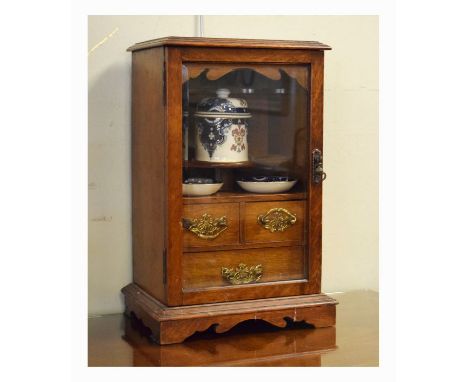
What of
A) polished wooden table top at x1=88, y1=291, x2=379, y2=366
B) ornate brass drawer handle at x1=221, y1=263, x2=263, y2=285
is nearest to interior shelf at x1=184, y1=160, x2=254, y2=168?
ornate brass drawer handle at x1=221, y1=263, x2=263, y2=285

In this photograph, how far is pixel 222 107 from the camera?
Result: 2168mm

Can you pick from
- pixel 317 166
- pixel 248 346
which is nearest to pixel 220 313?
pixel 248 346

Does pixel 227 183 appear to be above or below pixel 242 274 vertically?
above

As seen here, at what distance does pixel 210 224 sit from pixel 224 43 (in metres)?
0.44

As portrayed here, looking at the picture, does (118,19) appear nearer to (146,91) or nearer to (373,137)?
(146,91)

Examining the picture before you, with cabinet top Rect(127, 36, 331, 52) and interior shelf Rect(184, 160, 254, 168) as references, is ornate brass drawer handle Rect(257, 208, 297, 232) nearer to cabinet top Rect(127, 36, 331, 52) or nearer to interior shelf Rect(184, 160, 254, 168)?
interior shelf Rect(184, 160, 254, 168)

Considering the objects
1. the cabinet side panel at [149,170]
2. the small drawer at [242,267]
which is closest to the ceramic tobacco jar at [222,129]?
Result: the cabinet side panel at [149,170]

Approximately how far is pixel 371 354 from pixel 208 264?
45 centimetres

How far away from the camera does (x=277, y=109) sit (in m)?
2.21

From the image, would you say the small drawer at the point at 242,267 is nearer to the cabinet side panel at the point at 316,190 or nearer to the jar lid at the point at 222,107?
the cabinet side panel at the point at 316,190

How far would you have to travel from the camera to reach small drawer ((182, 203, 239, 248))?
2.11 meters

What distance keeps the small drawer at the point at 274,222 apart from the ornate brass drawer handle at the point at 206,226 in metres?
0.07

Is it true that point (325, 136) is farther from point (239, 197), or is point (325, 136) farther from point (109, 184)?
point (109, 184)

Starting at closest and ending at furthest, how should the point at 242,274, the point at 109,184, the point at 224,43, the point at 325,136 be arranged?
the point at 224,43
the point at 242,274
the point at 109,184
the point at 325,136
